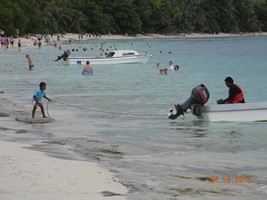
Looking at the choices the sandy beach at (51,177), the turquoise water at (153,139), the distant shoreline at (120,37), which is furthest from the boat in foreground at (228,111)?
the distant shoreline at (120,37)

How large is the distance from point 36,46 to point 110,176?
8719 cm

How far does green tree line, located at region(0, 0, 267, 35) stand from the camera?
A: 112 metres

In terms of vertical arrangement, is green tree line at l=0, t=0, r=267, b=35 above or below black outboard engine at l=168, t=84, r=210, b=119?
above

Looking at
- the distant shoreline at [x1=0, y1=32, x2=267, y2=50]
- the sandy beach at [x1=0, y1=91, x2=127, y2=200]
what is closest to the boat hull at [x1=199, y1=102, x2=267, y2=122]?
the sandy beach at [x1=0, y1=91, x2=127, y2=200]

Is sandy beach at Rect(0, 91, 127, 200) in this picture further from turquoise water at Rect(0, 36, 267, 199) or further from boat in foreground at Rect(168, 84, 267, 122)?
boat in foreground at Rect(168, 84, 267, 122)

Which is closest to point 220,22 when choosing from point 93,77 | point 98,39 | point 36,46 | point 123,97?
point 98,39

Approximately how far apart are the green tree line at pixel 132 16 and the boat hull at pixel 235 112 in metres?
81.1

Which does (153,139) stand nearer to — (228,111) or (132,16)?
(228,111)

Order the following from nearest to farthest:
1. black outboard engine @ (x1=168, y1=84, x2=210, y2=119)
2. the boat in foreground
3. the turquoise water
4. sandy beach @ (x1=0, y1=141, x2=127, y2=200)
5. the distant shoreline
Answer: sandy beach @ (x1=0, y1=141, x2=127, y2=200) → the turquoise water → black outboard engine @ (x1=168, y1=84, x2=210, y2=119) → the boat in foreground → the distant shoreline

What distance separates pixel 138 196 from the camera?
9570mm

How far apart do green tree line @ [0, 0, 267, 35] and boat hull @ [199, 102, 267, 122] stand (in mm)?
81146

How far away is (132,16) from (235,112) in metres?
128

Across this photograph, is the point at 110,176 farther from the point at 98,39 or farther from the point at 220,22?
the point at 220,22

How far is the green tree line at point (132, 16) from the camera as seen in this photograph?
367 feet
